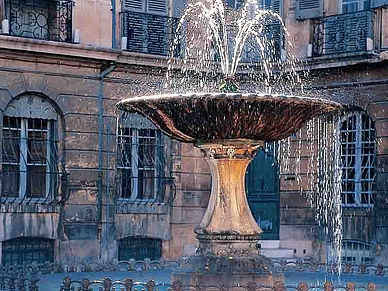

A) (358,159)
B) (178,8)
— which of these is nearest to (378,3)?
(358,159)

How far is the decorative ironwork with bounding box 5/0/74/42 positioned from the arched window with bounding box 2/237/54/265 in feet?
13.6

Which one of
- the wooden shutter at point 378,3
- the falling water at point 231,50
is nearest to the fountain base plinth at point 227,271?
the wooden shutter at point 378,3

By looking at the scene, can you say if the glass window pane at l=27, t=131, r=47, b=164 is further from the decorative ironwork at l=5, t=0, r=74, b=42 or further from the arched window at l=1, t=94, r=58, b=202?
the decorative ironwork at l=5, t=0, r=74, b=42

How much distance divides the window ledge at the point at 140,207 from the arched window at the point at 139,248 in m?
0.61

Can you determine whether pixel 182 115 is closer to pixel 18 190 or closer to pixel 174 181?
pixel 18 190

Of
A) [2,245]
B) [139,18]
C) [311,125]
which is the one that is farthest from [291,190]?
[2,245]

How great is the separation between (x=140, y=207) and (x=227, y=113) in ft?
32.2

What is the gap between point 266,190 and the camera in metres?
22.0

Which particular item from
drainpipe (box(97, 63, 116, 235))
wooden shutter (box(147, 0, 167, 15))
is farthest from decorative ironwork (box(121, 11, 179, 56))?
drainpipe (box(97, 63, 116, 235))

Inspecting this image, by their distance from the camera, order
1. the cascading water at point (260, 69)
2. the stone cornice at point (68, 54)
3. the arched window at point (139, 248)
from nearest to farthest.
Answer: the stone cornice at point (68, 54)
the arched window at point (139, 248)
the cascading water at point (260, 69)

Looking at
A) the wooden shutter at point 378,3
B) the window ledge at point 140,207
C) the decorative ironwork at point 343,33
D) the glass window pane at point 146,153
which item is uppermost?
the wooden shutter at point 378,3

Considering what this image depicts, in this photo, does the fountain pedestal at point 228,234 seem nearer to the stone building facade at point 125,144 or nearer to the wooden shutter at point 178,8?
the stone building facade at point 125,144

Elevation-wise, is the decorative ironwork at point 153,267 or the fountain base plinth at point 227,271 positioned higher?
the fountain base plinth at point 227,271

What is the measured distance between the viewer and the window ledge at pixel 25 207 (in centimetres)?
1830
